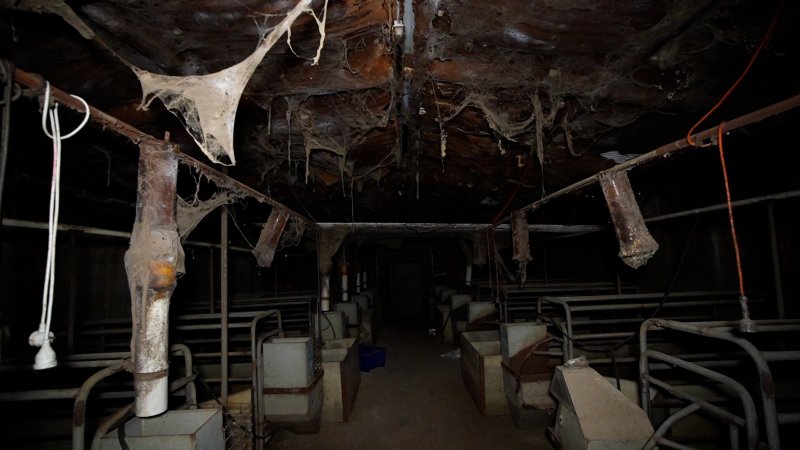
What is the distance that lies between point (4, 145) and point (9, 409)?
3752mm

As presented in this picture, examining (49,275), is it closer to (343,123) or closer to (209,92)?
(209,92)

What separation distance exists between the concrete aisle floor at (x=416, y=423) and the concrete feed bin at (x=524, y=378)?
0.26m

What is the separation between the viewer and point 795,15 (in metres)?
1.92

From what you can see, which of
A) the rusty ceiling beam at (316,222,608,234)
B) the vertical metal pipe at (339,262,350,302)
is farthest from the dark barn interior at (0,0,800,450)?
the vertical metal pipe at (339,262,350,302)

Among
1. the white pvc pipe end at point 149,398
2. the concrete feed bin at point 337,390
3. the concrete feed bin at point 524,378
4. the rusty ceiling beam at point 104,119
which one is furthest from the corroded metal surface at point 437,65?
the concrete feed bin at point 337,390

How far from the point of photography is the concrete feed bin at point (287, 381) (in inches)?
153

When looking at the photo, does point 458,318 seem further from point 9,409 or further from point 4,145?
point 4,145

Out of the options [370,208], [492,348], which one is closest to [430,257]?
[370,208]

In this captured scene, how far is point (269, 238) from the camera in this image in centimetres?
409

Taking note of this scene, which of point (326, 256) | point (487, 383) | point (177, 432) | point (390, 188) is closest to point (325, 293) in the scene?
point (326, 256)

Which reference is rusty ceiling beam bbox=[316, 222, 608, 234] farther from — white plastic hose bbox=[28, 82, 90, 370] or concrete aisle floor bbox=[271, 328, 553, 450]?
white plastic hose bbox=[28, 82, 90, 370]

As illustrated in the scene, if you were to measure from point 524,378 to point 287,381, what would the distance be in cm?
275

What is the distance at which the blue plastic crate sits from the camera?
6.89 m

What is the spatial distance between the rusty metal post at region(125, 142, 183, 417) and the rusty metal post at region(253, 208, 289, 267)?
6.85 ft
